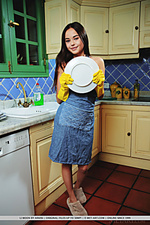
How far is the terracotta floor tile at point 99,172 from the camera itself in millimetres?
2207

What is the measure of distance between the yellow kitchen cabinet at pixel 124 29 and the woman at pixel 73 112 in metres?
1.20

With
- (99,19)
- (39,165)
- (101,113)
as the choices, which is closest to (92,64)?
(39,165)

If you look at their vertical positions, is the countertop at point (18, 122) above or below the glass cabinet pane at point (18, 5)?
below

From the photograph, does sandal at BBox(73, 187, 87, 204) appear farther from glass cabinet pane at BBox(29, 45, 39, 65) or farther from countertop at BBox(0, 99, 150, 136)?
glass cabinet pane at BBox(29, 45, 39, 65)

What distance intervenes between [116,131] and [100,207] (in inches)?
40.9

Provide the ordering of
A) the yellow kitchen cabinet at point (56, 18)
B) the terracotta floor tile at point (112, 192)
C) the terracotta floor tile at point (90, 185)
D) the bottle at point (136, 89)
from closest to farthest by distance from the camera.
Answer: the terracotta floor tile at point (112, 192)
the terracotta floor tile at point (90, 185)
the yellow kitchen cabinet at point (56, 18)
the bottle at point (136, 89)

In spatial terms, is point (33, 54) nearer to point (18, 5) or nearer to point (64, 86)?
point (18, 5)

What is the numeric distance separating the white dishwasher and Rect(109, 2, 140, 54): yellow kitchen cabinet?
1.81 metres

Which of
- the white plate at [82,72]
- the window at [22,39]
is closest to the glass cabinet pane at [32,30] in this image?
the window at [22,39]

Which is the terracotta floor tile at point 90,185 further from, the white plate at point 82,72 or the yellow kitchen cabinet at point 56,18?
the yellow kitchen cabinet at point 56,18

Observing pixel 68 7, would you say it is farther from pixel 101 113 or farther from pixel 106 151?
pixel 106 151

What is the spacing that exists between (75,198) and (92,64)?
1.12m

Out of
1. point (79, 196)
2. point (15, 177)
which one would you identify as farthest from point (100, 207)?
point (15, 177)

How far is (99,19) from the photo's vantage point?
8.06 ft
